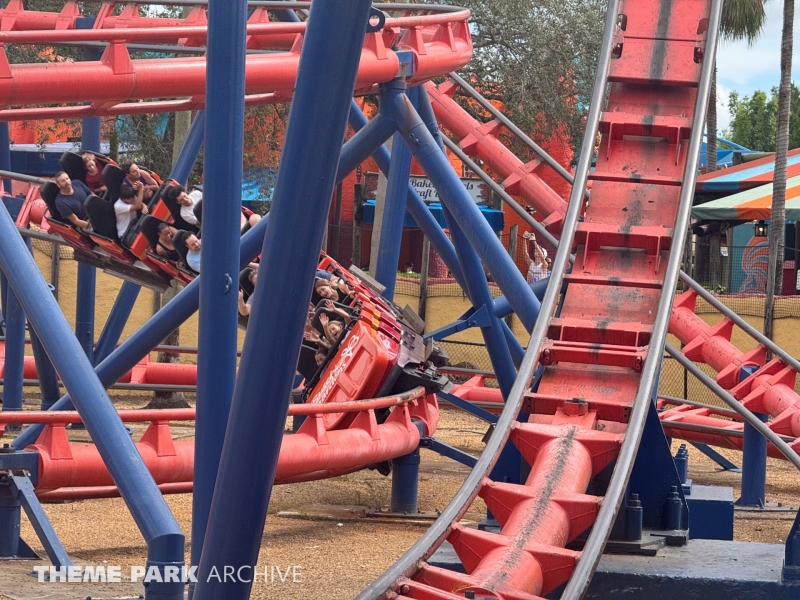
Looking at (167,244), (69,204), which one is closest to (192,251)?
(167,244)

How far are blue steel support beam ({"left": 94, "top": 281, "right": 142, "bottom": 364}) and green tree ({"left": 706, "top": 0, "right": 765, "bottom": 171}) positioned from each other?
16.7 m

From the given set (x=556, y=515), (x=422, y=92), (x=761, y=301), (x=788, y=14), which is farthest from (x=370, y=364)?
(x=788, y=14)

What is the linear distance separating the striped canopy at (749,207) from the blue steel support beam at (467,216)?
12374mm

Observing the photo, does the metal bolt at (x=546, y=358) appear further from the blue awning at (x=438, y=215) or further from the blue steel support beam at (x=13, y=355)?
the blue awning at (x=438, y=215)

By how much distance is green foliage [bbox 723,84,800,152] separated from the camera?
47.1 meters

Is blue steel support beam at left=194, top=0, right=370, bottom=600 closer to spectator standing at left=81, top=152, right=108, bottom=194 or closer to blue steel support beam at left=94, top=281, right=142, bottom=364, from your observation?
blue steel support beam at left=94, top=281, right=142, bottom=364

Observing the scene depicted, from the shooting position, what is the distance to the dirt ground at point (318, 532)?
6.34 metres

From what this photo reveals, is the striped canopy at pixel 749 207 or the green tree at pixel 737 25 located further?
the green tree at pixel 737 25

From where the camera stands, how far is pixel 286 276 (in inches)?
138

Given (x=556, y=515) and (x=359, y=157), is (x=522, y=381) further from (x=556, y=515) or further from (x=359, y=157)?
(x=359, y=157)

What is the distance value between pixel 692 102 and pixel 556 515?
2.78 metres

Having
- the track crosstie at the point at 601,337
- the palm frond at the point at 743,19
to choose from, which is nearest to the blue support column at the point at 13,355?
the track crosstie at the point at 601,337

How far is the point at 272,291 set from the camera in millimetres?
3537

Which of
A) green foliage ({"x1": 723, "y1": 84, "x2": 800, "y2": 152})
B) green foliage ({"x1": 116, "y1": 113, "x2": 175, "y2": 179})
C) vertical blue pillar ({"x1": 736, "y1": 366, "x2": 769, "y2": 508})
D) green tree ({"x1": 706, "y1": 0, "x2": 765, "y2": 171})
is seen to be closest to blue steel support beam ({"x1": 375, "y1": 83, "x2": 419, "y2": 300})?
vertical blue pillar ({"x1": 736, "y1": 366, "x2": 769, "y2": 508})
